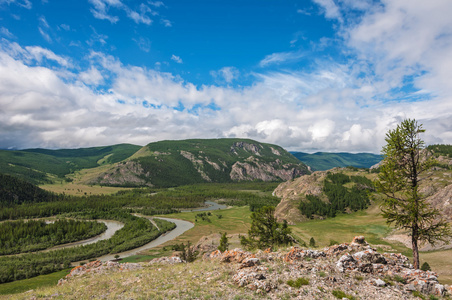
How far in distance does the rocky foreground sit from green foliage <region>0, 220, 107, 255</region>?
133m

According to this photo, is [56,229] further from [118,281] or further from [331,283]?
[331,283]

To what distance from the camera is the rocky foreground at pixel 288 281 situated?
60.1 feet

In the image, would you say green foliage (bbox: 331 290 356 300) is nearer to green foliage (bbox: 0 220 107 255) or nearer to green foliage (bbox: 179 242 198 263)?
green foliage (bbox: 179 242 198 263)

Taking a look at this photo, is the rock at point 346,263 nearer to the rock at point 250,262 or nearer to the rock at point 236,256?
the rock at point 250,262

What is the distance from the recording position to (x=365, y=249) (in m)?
24.7

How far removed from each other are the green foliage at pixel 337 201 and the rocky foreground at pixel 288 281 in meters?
133

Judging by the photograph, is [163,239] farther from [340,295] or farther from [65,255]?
[340,295]

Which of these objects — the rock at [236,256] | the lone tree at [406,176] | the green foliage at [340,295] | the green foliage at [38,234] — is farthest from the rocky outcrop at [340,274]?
the green foliage at [38,234]

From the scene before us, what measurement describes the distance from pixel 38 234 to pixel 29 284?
84.7m

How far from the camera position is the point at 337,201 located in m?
161

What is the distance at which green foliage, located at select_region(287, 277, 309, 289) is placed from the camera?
738 inches

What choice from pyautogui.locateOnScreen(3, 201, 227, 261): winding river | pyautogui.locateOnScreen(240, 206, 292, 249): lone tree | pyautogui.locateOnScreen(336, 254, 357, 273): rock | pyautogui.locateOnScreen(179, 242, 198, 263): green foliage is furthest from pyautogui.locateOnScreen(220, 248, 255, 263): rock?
pyautogui.locateOnScreen(3, 201, 227, 261): winding river

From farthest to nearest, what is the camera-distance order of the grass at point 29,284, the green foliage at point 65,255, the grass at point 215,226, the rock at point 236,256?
the grass at point 215,226, the green foliage at point 65,255, the grass at point 29,284, the rock at point 236,256

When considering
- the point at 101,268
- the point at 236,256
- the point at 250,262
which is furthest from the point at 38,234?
the point at 250,262
